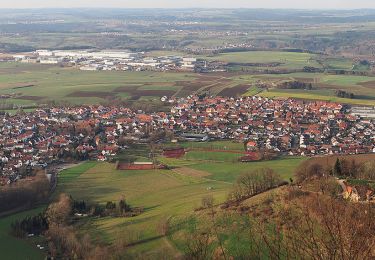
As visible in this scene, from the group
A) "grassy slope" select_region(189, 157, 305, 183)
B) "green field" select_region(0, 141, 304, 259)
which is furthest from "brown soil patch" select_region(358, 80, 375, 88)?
"grassy slope" select_region(189, 157, 305, 183)

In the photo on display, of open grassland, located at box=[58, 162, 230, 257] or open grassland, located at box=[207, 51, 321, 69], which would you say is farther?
open grassland, located at box=[207, 51, 321, 69]

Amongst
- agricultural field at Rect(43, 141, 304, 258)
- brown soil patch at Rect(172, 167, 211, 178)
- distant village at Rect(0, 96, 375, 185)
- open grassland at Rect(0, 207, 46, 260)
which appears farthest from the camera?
distant village at Rect(0, 96, 375, 185)

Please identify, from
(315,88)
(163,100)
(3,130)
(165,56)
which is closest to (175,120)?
(163,100)

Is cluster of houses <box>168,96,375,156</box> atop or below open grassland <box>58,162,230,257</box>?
below

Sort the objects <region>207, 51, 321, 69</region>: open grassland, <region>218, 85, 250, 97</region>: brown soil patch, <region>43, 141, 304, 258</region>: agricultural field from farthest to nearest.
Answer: <region>207, 51, 321, 69</region>: open grassland → <region>218, 85, 250, 97</region>: brown soil patch → <region>43, 141, 304, 258</region>: agricultural field

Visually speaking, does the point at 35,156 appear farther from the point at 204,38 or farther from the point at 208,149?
the point at 204,38

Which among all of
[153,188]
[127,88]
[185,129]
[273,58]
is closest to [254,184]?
[153,188]

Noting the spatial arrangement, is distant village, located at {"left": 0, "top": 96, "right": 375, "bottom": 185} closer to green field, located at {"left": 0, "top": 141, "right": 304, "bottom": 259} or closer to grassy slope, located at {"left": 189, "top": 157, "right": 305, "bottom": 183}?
green field, located at {"left": 0, "top": 141, "right": 304, "bottom": 259}

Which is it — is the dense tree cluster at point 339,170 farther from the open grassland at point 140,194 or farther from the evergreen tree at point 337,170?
the open grassland at point 140,194
